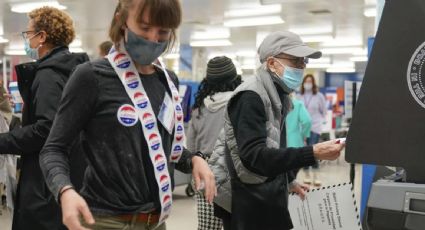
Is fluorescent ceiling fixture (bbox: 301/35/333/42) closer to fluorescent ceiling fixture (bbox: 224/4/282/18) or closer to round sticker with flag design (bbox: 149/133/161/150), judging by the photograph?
fluorescent ceiling fixture (bbox: 224/4/282/18)

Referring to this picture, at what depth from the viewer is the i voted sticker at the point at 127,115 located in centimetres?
138

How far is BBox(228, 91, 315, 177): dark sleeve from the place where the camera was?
192cm

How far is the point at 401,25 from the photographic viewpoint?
46.9 inches

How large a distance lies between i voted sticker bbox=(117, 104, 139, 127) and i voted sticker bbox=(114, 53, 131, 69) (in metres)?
0.12

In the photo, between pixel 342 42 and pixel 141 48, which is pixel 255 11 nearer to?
pixel 342 42

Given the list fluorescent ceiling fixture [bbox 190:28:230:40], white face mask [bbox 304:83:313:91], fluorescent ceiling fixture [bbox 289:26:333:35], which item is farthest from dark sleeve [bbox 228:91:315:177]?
fluorescent ceiling fixture [bbox 190:28:230:40]

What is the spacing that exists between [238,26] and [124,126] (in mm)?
10503

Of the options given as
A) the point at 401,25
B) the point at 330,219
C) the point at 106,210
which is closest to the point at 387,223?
the point at 401,25

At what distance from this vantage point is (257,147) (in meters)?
1.99

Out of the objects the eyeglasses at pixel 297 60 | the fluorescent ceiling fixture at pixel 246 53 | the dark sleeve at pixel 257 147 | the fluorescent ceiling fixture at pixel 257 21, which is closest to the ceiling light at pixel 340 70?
the fluorescent ceiling fixture at pixel 246 53

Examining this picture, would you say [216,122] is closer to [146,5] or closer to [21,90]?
[21,90]

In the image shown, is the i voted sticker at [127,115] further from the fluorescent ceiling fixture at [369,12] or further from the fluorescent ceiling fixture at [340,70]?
the fluorescent ceiling fixture at [340,70]

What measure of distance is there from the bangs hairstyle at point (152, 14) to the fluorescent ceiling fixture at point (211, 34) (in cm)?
1180

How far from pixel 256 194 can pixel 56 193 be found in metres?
1.07
